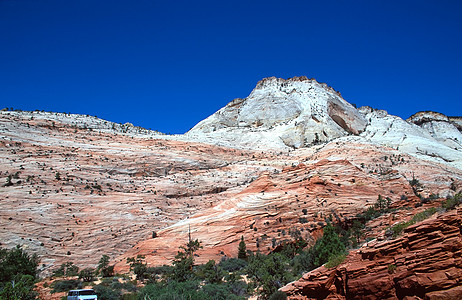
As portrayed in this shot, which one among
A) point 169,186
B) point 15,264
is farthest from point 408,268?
point 169,186

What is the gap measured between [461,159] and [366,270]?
52.0 m

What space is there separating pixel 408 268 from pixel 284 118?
210 feet

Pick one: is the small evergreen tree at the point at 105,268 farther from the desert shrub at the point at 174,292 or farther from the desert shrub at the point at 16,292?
the desert shrub at the point at 174,292

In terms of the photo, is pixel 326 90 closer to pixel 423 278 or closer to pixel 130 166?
pixel 130 166

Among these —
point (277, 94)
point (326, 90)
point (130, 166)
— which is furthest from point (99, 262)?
point (326, 90)

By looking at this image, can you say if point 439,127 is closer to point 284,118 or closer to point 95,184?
point 284,118

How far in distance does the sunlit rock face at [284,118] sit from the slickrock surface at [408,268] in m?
48.2

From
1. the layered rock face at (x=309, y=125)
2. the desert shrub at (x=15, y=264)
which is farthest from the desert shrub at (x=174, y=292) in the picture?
the layered rock face at (x=309, y=125)

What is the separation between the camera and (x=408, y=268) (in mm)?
10859

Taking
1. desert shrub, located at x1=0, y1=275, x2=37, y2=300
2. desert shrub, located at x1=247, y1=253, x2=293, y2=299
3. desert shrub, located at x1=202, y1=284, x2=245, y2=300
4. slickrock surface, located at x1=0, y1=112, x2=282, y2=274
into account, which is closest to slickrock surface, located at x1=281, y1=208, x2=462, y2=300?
desert shrub, located at x1=247, y1=253, x2=293, y2=299

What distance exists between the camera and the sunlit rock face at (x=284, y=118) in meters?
64.6

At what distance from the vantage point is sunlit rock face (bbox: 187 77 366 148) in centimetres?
6462

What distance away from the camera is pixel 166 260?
28.2 metres

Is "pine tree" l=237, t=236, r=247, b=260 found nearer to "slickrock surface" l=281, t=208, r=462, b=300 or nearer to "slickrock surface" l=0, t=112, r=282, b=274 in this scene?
"slickrock surface" l=0, t=112, r=282, b=274
